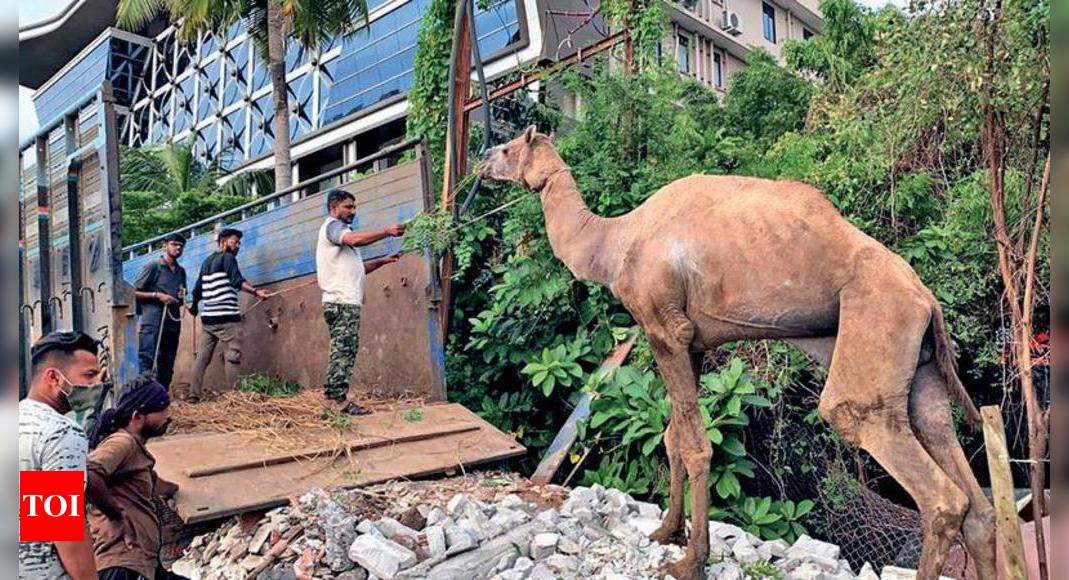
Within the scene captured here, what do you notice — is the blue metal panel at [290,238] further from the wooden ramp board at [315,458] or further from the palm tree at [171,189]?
the palm tree at [171,189]

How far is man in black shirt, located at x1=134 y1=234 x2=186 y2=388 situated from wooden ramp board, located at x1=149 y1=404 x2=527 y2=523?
7.19ft

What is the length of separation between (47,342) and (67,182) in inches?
158

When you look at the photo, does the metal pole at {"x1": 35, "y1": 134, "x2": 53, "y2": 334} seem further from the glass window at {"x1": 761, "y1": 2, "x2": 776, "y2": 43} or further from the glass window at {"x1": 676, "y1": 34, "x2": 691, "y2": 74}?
the glass window at {"x1": 761, "y1": 2, "x2": 776, "y2": 43}

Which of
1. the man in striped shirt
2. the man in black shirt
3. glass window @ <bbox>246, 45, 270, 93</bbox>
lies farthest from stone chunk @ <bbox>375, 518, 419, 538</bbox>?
glass window @ <bbox>246, 45, 270, 93</bbox>

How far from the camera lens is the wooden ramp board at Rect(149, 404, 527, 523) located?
477cm

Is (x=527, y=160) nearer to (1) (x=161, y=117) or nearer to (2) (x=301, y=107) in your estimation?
(2) (x=301, y=107)

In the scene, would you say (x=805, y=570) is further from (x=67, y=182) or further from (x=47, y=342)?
(x=67, y=182)

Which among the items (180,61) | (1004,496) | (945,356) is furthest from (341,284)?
(180,61)

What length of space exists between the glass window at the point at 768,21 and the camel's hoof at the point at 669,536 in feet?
85.1

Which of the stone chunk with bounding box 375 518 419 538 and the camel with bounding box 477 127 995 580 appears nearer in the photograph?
the camel with bounding box 477 127 995 580

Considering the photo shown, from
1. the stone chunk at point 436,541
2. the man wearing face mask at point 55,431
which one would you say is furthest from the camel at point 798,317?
the man wearing face mask at point 55,431

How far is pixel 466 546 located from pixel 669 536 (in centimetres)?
126

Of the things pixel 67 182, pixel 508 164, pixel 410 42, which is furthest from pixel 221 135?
pixel 508 164

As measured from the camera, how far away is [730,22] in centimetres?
2350
